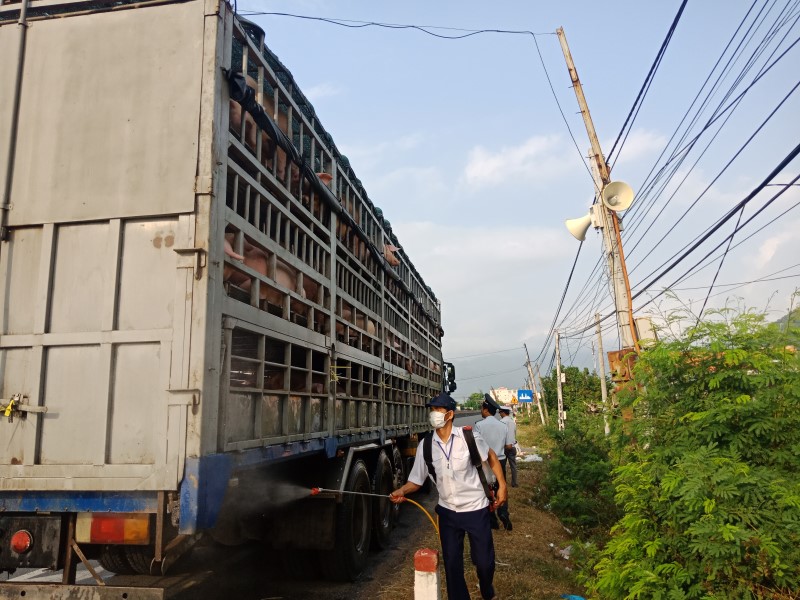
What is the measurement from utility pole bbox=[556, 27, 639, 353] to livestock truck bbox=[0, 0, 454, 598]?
619cm

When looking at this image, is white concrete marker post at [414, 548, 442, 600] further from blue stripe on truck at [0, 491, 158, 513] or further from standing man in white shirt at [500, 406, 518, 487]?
standing man in white shirt at [500, 406, 518, 487]

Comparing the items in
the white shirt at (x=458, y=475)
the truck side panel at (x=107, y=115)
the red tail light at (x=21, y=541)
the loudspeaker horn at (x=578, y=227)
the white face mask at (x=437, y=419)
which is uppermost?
the loudspeaker horn at (x=578, y=227)

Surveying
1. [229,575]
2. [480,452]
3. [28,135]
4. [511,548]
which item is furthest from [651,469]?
[28,135]

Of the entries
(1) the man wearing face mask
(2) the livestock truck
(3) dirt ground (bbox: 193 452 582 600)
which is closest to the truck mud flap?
(2) the livestock truck

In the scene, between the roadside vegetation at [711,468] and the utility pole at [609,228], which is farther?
the utility pole at [609,228]

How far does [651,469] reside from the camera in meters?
4.07

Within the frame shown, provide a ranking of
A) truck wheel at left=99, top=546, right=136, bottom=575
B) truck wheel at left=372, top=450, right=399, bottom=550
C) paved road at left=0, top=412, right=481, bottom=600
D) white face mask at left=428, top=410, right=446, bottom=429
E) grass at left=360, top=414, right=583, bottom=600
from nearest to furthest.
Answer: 1. white face mask at left=428, top=410, right=446, bottom=429
2. truck wheel at left=99, top=546, right=136, bottom=575
3. grass at left=360, top=414, right=583, bottom=600
4. paved road at left=0, top=412, right=481, bottom=600
5. truck wheel at left=372, top=450, right=399, bottom=550

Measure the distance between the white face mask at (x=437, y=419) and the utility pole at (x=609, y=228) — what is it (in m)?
5.12

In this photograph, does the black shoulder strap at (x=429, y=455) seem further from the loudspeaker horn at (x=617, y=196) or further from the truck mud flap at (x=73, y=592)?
the loudspeaker horn at (x=617, y=196)

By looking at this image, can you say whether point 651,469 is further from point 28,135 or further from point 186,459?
point 28,135

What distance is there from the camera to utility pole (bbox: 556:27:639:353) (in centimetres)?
906

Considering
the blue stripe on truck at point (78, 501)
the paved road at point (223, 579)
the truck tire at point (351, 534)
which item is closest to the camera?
the blue stripe on truck at point (78, 501)

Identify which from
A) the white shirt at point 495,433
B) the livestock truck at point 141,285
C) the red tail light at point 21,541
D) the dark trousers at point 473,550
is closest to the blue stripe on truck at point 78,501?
the livestock truck at point 141,285

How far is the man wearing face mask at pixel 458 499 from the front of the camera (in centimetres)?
394
